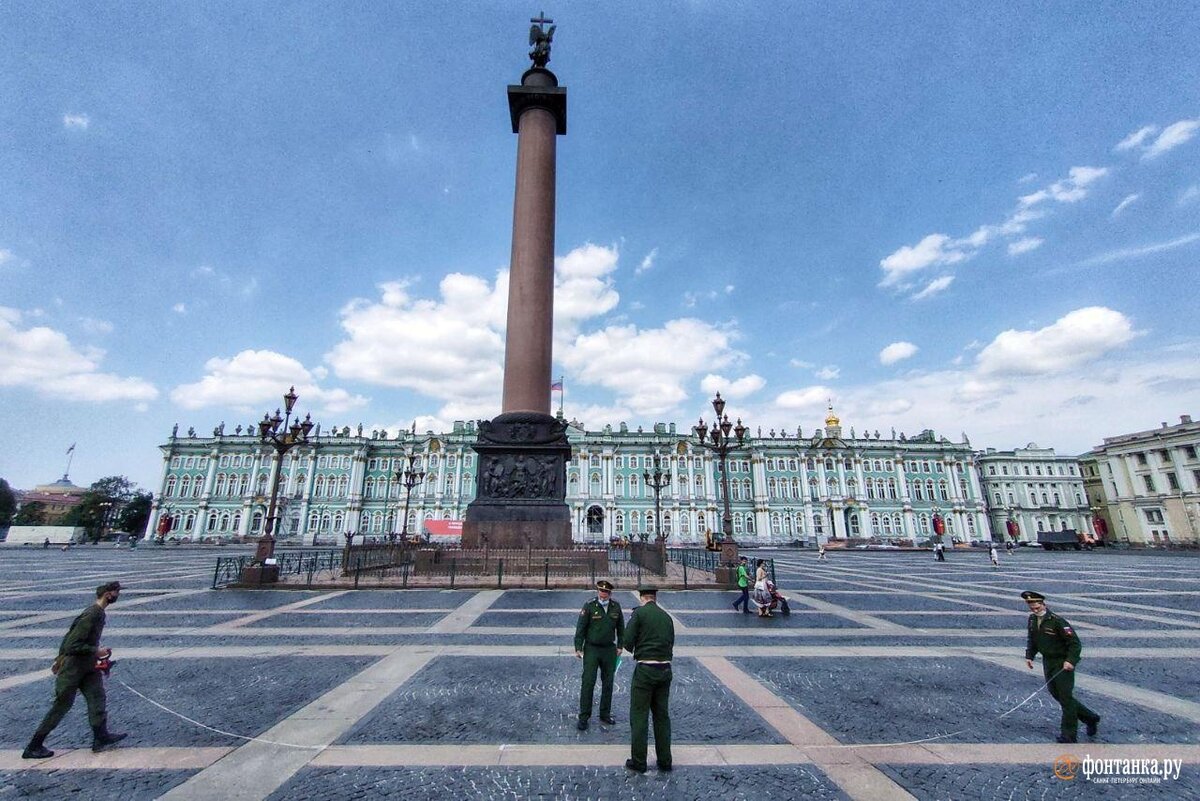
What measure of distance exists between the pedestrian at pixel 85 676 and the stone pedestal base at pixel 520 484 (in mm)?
14077

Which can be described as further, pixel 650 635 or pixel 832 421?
pixel 832 421

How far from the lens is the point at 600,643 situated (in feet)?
16.5

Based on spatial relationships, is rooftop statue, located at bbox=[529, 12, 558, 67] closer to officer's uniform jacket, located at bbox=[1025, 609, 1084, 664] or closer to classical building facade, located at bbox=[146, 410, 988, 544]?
officer's uniform jacket, located at bbox=[1025, 609, 1084, 664]

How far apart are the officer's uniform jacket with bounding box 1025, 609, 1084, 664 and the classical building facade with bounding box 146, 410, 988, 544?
190 feet

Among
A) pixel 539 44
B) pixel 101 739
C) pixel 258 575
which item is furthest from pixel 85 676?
pixel 539 44

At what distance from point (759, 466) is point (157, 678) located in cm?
6517

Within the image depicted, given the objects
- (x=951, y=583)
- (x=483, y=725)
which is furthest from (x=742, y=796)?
(x=951, y=583)

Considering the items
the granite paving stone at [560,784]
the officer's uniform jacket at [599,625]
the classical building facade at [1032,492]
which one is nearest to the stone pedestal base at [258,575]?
the granite paving stone at [560,784]

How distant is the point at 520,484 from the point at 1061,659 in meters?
16.3

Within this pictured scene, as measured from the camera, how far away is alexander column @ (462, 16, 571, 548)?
18.7 m

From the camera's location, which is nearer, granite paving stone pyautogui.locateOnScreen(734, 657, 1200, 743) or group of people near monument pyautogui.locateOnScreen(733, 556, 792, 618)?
granite paving stone pyautogui.locateOnScreen(734, 657, 1200, 743)

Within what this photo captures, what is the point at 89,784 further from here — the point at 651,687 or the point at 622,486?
the point at 622,486

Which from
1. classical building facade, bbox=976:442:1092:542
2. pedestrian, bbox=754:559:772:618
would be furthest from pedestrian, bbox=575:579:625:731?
classical building facade, bbox=976:442:1092:542

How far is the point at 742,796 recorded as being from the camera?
12.2 ft
